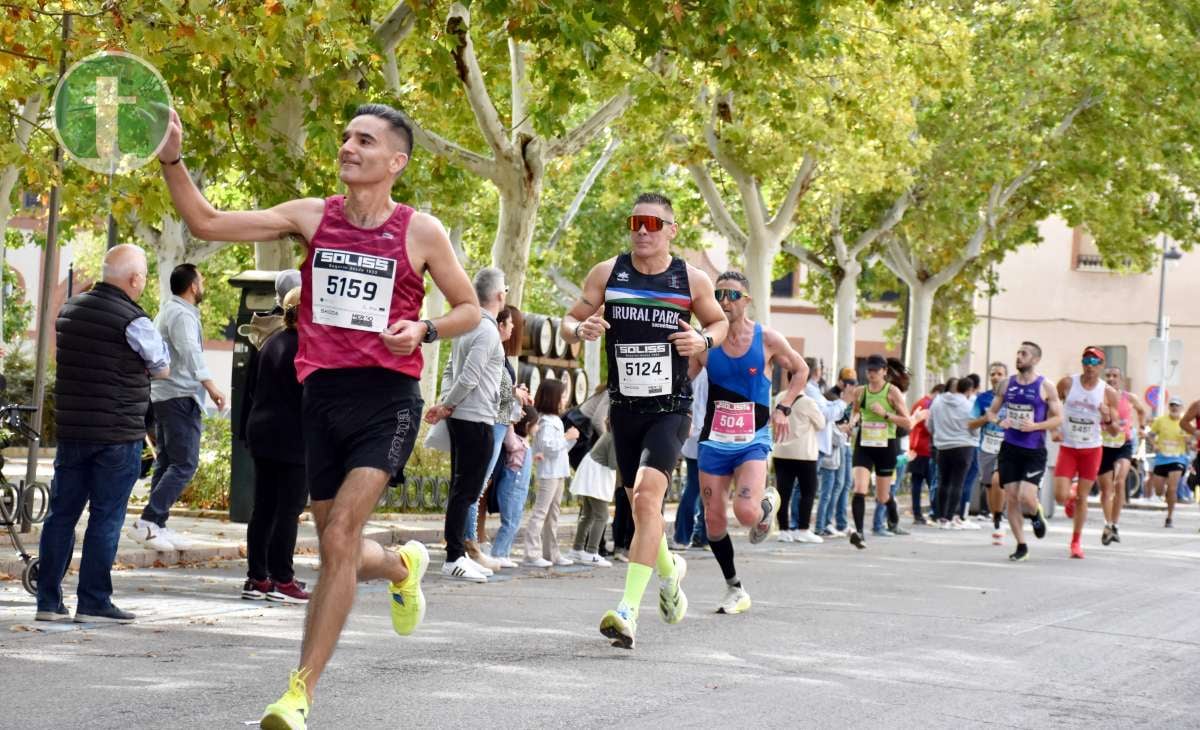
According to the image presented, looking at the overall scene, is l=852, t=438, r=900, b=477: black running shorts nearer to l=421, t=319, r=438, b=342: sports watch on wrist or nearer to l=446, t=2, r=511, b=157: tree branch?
l=446, t=2, r=511, b=157: tree branch

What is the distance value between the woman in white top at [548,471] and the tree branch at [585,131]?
7.77 metres

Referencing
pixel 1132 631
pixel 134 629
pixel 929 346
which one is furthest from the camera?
pixel 929 346

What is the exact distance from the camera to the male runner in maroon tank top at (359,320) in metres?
6.61

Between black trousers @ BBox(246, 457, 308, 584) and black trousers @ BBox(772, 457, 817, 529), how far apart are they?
25.4ft

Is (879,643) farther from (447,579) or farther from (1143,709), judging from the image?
(447,579)

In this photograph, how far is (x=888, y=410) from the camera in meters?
20.0

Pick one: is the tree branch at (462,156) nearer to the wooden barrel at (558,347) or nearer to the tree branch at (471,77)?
the tree branch at (471,77)

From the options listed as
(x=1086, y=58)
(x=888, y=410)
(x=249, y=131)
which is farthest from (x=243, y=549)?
(x=1086, y=58)

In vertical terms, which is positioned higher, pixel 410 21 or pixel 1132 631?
pixel 410 21

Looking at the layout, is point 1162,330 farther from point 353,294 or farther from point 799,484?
point 353,294

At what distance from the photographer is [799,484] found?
19.5 m

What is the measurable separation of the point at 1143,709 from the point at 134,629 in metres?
4.94

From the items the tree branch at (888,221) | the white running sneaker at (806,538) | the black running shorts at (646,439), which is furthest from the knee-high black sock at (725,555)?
the tree branch at (888,221)

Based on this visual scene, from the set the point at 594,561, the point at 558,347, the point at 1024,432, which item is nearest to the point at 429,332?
the point at 594,561
